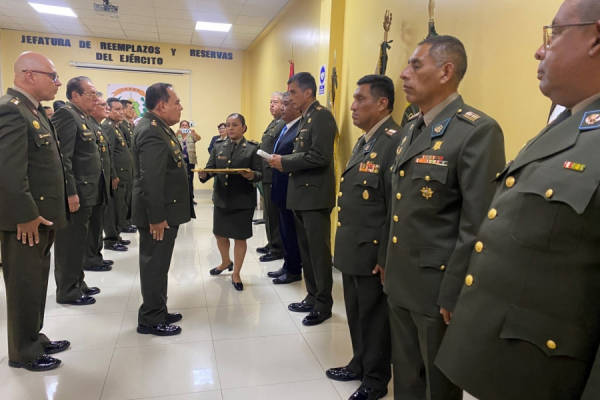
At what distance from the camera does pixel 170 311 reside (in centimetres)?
303

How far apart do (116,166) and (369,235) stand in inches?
158

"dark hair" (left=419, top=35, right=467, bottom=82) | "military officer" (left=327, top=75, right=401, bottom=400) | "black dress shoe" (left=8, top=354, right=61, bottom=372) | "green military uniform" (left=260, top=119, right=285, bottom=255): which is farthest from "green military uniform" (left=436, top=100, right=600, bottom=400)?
"green military uniform" (left=260, top=119, right=285, bottom=255)

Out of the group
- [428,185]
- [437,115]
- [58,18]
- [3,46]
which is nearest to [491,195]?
[428,185]

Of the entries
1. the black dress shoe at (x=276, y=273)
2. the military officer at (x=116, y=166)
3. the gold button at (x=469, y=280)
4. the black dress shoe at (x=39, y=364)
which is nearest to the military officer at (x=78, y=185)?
the black dress shoe at (x=39, y=364)

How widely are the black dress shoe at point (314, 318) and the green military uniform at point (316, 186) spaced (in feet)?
0.11

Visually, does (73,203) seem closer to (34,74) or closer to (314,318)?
(34,74)

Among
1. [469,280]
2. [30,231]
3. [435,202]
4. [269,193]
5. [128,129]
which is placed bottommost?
[269,193]

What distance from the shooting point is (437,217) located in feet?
4.45

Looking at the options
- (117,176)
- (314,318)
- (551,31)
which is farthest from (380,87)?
(117,176)

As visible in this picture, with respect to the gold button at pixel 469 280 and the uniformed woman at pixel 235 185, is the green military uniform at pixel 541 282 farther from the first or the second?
the uniformed woman at pixel 235 185

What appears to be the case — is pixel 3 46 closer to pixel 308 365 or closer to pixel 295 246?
pixel 295 246

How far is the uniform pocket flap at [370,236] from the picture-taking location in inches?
76.2

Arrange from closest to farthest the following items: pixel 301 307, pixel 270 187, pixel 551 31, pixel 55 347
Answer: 1. pixel 551 31
2. pixel 55 347
3. pixel 301 307
4. pixel 270 187

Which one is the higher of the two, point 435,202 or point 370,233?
point 435,202
